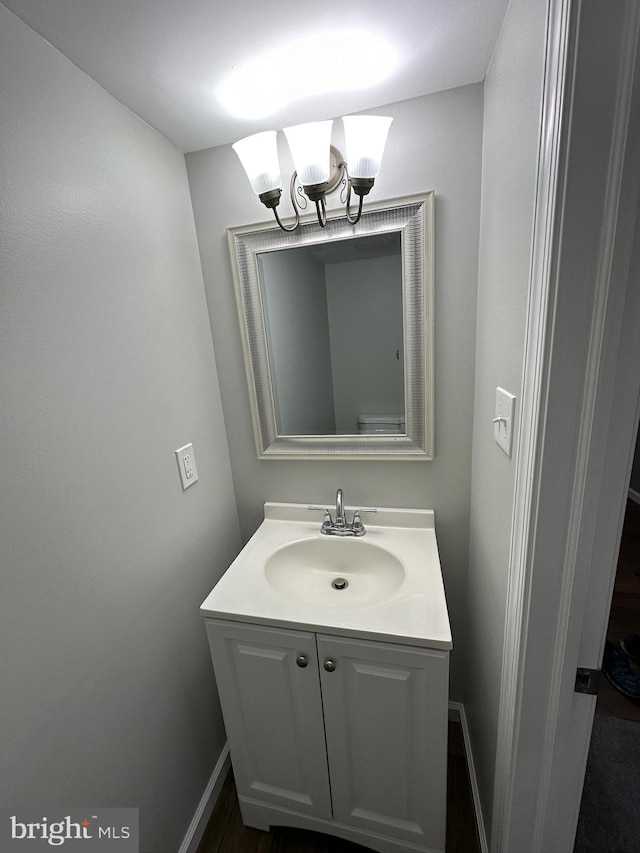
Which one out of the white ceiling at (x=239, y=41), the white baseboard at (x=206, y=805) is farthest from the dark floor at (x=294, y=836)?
the white ceiling at (x=239, y=41)

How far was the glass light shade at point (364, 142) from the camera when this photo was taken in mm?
879

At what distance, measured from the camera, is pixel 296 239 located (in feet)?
3.71

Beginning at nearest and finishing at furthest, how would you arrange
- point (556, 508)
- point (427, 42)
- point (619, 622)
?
point (556, 508)
point (427, 42)
point (619, 622)

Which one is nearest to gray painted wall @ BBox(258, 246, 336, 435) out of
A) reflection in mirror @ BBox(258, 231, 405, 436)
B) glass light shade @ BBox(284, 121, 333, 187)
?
reflection in mirror @ BBox(258, 231, 405, 436)

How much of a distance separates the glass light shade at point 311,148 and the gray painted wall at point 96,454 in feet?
1.39

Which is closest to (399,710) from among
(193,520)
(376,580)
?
Result: (376,580)

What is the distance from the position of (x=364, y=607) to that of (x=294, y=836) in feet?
2.67

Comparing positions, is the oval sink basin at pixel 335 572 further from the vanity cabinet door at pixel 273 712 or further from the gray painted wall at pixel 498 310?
the gray painted wall at pixel 498 310

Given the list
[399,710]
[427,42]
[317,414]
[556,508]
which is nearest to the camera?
[556,508]

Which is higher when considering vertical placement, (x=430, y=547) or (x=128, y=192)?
(x=128, y=192)

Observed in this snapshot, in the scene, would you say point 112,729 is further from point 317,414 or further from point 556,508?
point 556,508

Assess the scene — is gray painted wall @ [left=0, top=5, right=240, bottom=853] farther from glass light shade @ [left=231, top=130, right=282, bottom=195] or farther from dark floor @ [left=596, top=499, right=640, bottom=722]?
dark floor @ [left=596, top=499, right=640, bottom=722]

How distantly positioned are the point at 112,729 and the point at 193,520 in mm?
532

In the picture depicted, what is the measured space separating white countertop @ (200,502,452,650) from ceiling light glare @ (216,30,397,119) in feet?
4.06
